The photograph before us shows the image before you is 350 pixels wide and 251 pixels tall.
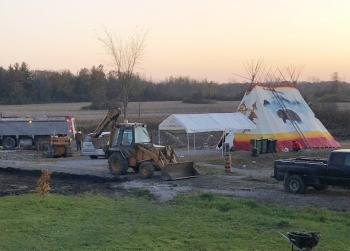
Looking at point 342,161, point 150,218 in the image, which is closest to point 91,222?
point 150,218

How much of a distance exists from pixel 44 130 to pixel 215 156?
698 inches

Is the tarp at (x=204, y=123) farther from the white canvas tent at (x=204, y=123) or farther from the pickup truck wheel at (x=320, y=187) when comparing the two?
the pickup truck wheel at (x=320, y=187)

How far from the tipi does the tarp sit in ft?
3.50

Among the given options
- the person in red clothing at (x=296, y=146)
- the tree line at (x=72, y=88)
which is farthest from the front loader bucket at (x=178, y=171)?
the tree line at (x=72, y=88)

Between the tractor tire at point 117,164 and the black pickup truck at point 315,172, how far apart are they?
801cm

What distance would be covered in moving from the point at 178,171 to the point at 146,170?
1428 mm

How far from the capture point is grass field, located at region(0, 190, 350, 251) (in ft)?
41.1

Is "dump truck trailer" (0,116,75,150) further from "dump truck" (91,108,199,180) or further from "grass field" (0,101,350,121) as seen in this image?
"grass field" (0,101,350,121)

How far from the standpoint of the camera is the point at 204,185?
24.2 m

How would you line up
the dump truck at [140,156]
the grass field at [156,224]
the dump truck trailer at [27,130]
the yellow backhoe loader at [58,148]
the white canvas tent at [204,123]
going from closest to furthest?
the grass field at [156,224] < the dump truck at [140,156] < the white canvas tent at [204,123] < the yellow backhoe loader at [58,148] < the dump truck trailer at [27,130]

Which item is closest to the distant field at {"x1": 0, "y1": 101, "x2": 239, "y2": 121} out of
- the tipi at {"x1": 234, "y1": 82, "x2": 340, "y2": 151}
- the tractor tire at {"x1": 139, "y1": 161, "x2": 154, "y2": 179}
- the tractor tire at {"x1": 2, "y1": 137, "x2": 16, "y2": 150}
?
the tractor tire at {"x1": 2, "y1": 137, "x2": 16, "y2": 150}

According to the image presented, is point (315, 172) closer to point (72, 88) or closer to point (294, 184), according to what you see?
point (294, 184)

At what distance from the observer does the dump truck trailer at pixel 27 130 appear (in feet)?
165

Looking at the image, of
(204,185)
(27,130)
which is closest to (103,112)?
(27,130)
